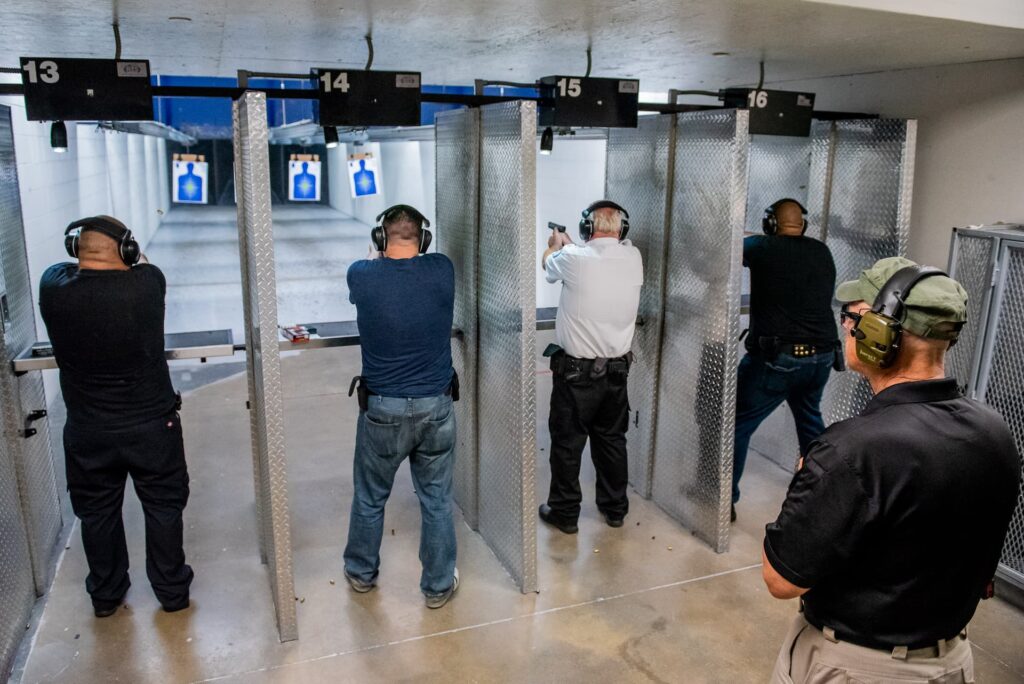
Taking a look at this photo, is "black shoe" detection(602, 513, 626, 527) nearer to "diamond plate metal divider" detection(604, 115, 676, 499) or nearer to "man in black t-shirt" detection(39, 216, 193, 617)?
"diamond plate metal divider" detection(604, 115, 676, 499)

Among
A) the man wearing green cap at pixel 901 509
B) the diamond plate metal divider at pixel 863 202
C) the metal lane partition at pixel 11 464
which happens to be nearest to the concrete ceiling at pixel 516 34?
the diamond plate metal divider at pixel 863 202

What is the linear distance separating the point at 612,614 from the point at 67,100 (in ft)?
9.53

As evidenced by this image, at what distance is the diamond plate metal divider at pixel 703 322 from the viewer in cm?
368

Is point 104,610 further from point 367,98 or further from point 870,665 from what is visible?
point 870,665

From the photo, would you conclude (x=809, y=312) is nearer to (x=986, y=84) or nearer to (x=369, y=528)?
(x=986, y=84)

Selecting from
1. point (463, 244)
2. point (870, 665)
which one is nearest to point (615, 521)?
point (463, 244)

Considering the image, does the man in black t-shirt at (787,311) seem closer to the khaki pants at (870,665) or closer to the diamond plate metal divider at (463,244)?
the diamond plate metal divider at (463,244)

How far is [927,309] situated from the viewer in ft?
5.62

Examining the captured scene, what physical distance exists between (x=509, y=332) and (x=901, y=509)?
2.02m

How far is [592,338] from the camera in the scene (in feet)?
12.5

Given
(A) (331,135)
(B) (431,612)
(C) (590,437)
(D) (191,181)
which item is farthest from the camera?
(D) (191,181)

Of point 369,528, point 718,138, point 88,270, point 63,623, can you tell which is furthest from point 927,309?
point 63,623

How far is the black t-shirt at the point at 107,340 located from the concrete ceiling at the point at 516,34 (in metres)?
0.93

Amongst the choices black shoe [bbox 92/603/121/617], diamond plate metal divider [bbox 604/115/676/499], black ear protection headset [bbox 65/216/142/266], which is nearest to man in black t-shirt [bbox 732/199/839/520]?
diamond plate metal divider [bbox 604/115/676/499]
